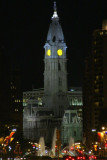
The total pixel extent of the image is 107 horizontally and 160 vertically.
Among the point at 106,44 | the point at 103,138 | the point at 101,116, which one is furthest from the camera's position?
the point at 106,44

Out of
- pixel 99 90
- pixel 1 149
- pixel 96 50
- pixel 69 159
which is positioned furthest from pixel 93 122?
pixel 69 159

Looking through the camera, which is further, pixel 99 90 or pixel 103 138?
pixel 99 90

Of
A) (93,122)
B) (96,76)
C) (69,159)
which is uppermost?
(96,76)

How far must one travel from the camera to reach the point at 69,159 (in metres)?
89.7

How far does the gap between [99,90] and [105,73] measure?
17.2 ft

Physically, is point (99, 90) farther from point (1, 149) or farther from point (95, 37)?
point (1, 149)

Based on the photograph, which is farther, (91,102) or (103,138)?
(91,102)

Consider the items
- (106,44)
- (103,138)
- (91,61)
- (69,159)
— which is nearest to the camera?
(69,159)

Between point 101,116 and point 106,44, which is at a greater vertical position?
point 106,44

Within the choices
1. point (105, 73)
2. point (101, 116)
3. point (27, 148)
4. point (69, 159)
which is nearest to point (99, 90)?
point (105, 73)

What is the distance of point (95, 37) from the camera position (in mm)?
185500

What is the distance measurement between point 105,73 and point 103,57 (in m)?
4.80

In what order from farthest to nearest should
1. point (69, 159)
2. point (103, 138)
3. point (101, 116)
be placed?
1. point (101, 116)
2. point (103, 138)
3. point (69, 159)

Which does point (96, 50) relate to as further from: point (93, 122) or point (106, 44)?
point (93, 122)
